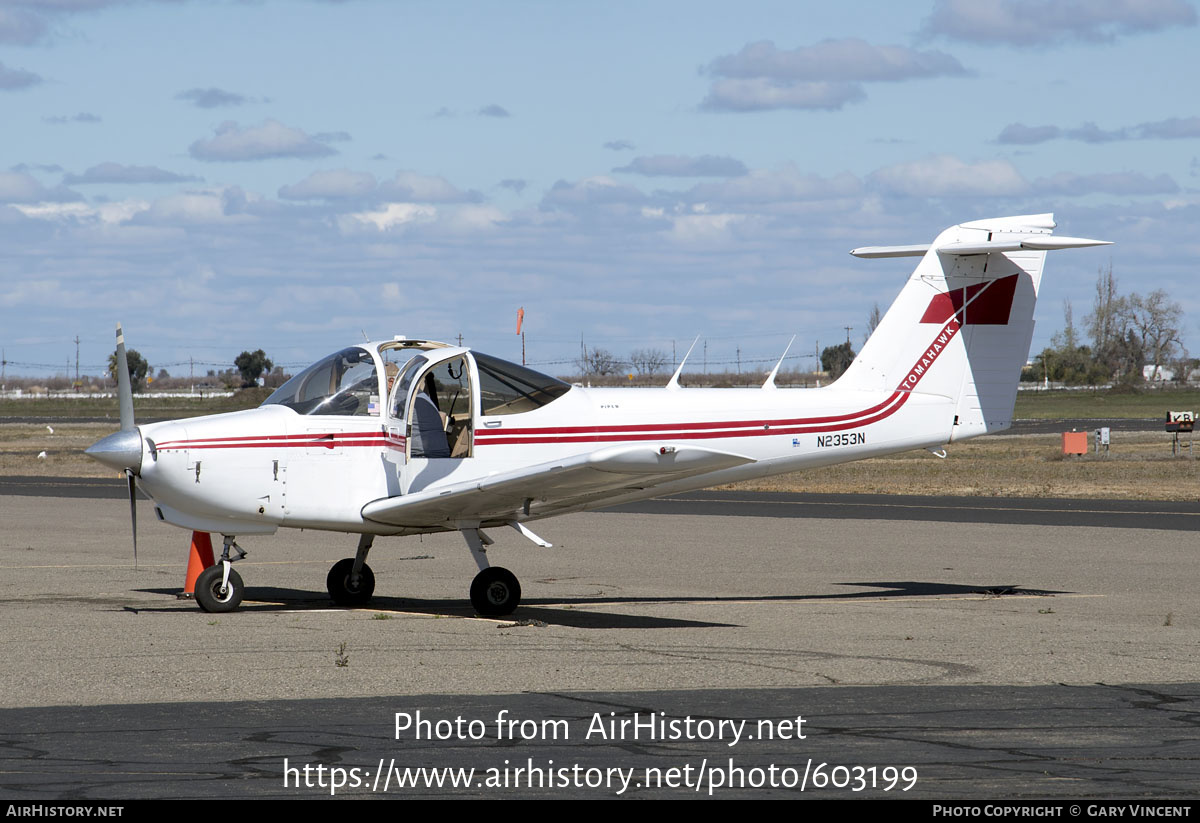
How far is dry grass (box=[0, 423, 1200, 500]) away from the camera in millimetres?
Answer: 30266

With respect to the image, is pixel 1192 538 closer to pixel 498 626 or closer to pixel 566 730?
pixel 498 626

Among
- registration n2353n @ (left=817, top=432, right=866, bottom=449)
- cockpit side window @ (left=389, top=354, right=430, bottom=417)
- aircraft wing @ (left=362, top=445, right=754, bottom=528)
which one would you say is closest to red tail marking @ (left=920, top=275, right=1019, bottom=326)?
registration n2353n @ (left=817, top=432, right=866, bottom=449)

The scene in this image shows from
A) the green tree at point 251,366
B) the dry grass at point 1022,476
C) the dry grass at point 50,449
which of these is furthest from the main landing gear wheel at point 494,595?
the green tree at point 251,366

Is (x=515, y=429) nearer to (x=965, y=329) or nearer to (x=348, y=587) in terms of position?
(x=348, y=587)

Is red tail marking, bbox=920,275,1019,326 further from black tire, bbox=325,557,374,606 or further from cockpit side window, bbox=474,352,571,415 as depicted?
black tire, bbox=325,557,374,606

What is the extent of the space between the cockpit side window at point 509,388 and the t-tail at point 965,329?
3.18 metres

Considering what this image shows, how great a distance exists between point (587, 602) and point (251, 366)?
101098 mm

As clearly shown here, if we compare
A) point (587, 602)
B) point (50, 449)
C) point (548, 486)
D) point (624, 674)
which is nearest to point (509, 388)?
point (548, 486)

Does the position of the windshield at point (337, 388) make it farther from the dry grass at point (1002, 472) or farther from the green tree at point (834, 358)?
the green tree at point (834, 358)

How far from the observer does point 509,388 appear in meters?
12.3

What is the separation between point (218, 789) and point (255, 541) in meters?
14.2

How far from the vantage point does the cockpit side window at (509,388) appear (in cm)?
1222

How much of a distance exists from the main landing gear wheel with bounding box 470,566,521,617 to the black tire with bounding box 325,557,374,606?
150 cm

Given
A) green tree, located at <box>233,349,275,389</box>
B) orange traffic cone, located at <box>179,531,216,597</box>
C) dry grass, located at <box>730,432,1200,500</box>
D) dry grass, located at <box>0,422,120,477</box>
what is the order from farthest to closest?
green tree, located at <box>233,349,275,389</box> → dry grass, located at <box>0,422,120,477</box> → dry grass, located at <box>730,432,1200,500</box> → orange traffic cone, located at <box>179,531,216,597</box>
